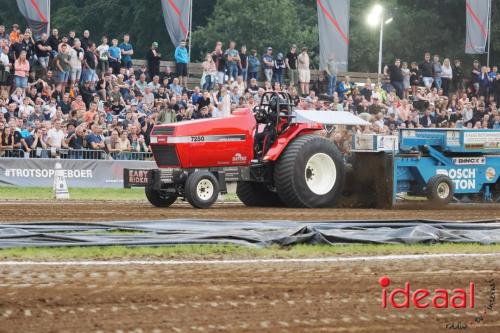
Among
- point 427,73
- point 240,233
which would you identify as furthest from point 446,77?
point 240,233

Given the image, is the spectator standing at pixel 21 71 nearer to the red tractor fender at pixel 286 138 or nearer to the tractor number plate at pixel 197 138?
the tractor number plate at pixel 197 138

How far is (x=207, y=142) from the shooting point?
1686cm

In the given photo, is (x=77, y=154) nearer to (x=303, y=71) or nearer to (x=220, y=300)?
(x=303, y=71)

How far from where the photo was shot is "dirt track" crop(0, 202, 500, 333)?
656 cm

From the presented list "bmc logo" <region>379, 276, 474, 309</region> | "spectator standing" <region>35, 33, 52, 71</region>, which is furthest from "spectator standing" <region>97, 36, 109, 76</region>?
"bmc logo" <region>379, 276, 474, 309</region>

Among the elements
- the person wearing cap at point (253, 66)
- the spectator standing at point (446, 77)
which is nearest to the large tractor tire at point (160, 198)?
the person wearing cap at point (253, 66)

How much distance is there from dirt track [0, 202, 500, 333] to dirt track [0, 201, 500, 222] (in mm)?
5088

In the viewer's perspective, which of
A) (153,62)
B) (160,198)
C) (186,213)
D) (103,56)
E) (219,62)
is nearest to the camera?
(186,213)

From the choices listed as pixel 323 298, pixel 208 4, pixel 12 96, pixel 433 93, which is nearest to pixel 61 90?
pixel 12 96

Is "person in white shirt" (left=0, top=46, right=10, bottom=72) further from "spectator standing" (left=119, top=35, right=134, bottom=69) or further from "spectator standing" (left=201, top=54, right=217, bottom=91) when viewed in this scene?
"spectator standing" (left=201, top=54, right=217, bottom=91)

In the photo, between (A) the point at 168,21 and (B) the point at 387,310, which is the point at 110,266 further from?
(A) the point at 168,21

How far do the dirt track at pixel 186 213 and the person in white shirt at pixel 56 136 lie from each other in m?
5.02

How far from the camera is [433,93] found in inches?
1225

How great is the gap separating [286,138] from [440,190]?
9.41 ft
